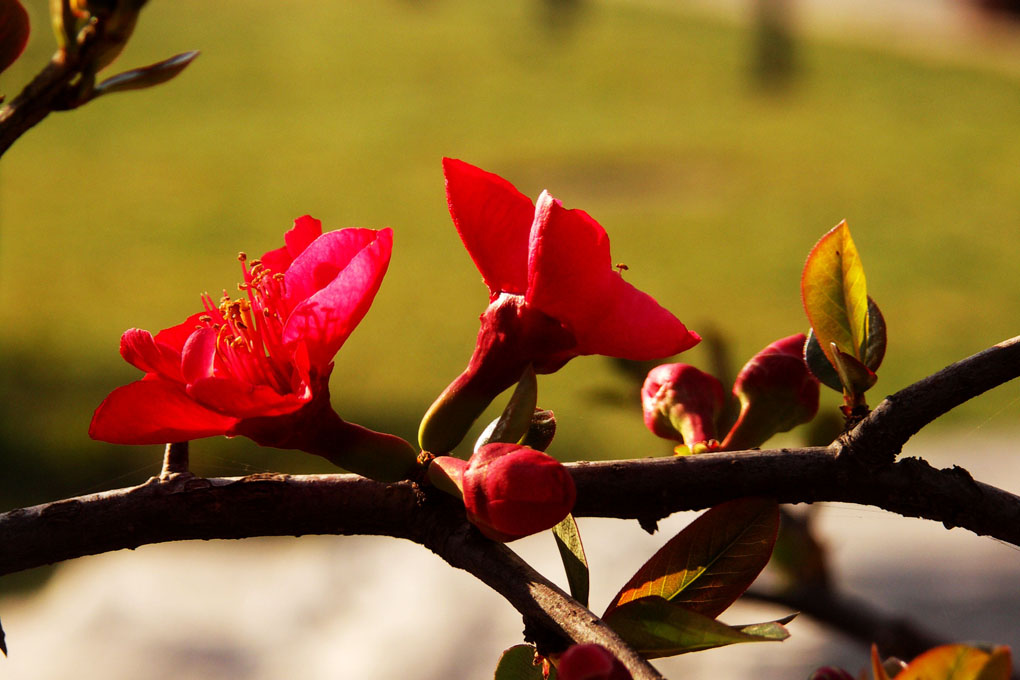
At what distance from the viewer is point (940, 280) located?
3283mm

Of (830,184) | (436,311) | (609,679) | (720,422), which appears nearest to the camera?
(609,679)

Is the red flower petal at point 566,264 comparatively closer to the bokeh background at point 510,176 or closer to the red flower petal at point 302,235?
the red flower petal at point 302,235

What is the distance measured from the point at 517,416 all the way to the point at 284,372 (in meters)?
0.11

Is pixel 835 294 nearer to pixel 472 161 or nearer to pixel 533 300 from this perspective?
pixel 533 300

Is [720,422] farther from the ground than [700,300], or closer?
farther from the ground

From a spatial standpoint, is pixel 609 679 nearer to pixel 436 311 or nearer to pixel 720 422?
pixel 720 422

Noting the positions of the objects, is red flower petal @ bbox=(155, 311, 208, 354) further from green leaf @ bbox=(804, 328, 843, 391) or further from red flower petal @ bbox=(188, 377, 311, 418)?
green leaf @ bbox=(804, 328, 843, 391)

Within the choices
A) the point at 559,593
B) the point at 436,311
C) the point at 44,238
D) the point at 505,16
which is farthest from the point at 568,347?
the point at 505,16

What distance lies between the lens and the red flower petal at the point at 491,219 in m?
0.34

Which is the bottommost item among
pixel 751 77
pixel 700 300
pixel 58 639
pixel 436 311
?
pixel 58 639

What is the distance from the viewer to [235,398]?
0.31 meters

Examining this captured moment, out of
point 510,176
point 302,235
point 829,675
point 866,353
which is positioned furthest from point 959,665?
point 510,176

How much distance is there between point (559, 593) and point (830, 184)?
4244mm

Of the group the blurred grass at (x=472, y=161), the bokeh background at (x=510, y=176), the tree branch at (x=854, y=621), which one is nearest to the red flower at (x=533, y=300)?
the bokeh background at (x=510, y=176)
